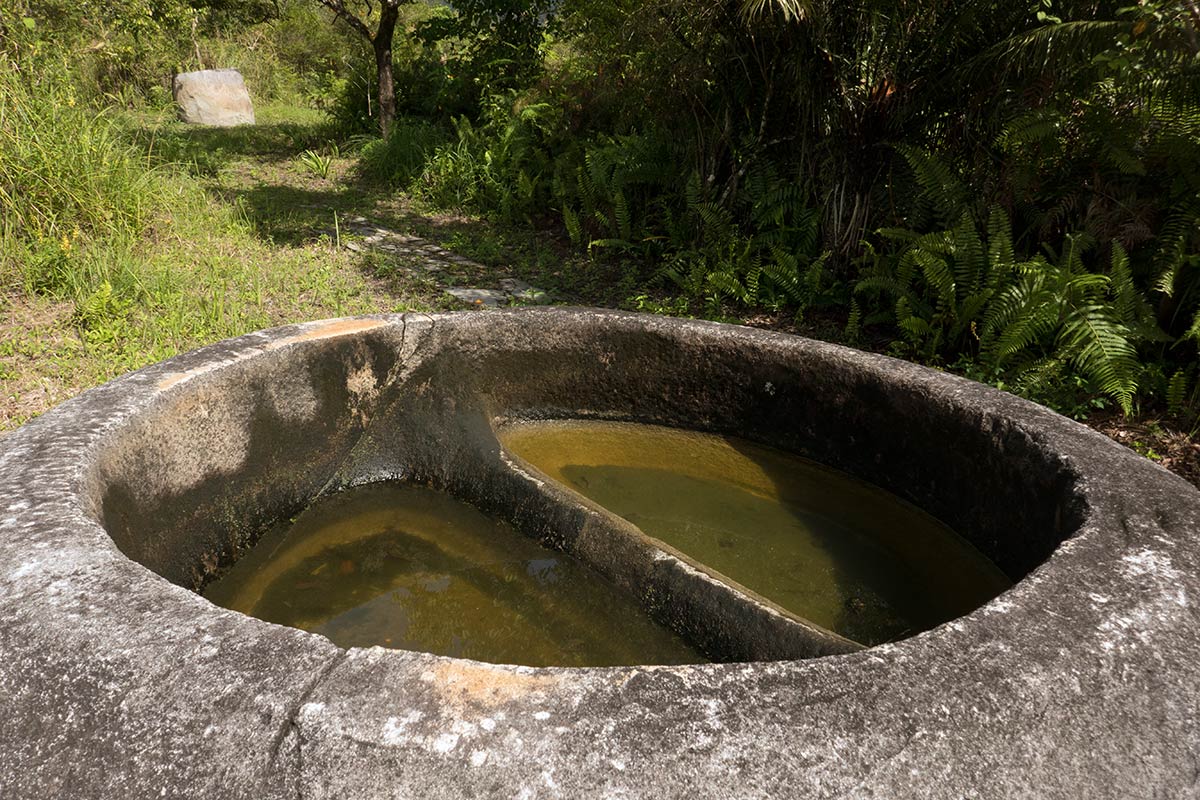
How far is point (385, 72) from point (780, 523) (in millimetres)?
9042

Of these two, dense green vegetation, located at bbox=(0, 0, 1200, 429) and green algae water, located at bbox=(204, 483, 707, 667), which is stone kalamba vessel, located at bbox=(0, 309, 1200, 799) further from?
dense green vegetation, located at bbox=(0, 0, 1200, 429)

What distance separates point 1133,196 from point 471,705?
4298mm

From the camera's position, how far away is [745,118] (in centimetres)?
552

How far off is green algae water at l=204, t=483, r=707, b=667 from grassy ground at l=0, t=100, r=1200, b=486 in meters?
1.75

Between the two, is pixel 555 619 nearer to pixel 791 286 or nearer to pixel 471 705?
pixel 471 705

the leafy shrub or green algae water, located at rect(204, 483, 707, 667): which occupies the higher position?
the leafy shrub

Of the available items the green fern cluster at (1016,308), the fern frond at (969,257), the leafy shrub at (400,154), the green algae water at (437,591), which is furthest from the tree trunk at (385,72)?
the green algae water at (437,591)

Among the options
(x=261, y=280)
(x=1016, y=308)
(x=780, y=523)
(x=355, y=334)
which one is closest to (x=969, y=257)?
(x=1016, y=308)

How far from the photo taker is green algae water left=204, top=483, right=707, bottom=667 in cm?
210

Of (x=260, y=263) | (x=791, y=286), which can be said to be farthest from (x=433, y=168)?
(x=791, y=286)

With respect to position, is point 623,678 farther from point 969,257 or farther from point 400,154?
point 400,154

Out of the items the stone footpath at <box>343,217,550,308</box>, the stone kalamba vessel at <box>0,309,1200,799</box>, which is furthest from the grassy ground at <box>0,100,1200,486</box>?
the stone kalamba vessel at <box>0,309,1200,799</box>

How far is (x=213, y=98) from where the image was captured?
12.2 metres

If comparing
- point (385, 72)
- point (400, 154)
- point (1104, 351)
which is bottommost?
point (1104, 351)
